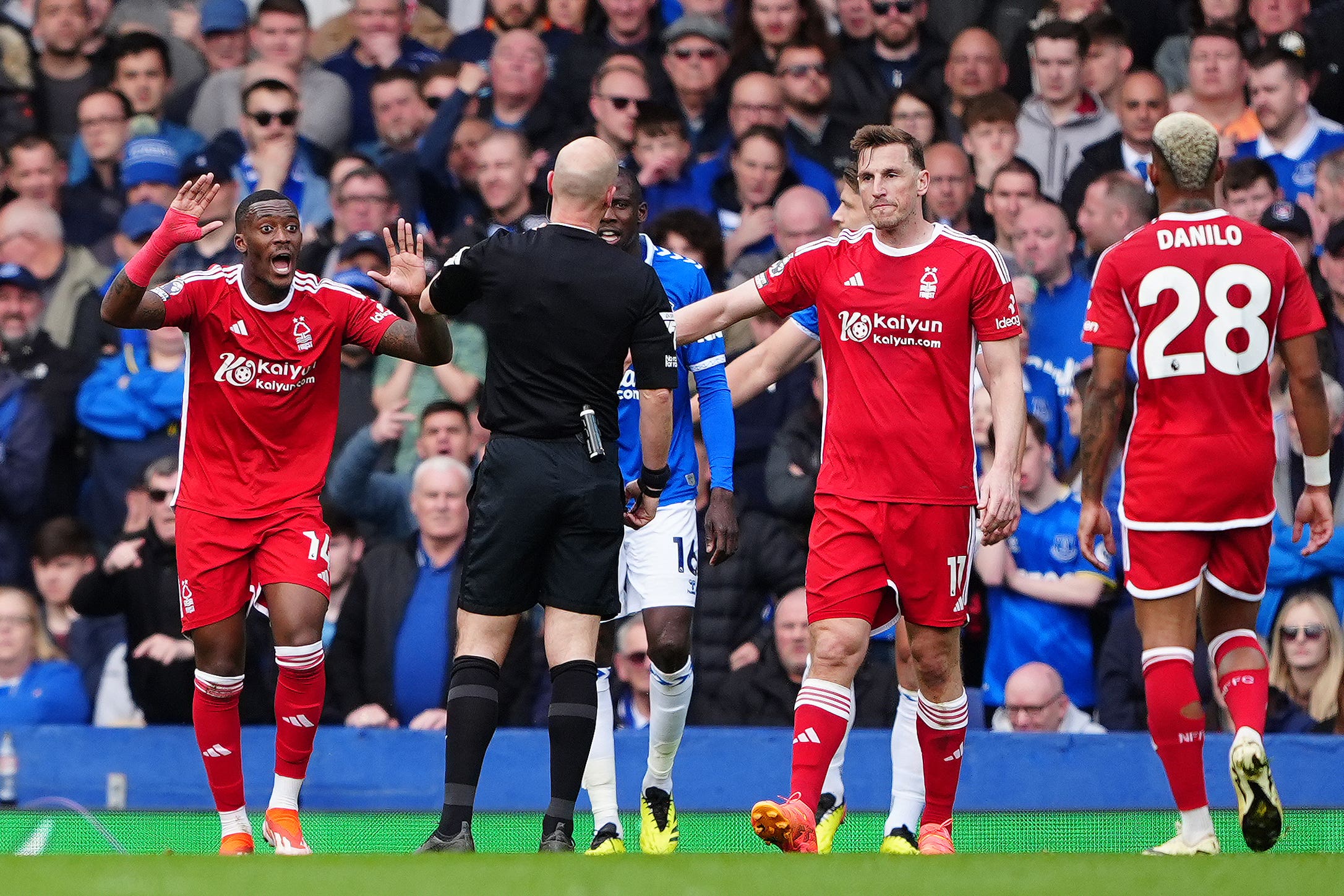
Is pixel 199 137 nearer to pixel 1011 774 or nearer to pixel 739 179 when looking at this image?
pixel 739 179

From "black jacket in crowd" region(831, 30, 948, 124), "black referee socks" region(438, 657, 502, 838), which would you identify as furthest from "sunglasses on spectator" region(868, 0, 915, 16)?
"black referee socks" region(438, 657, 502, 838)

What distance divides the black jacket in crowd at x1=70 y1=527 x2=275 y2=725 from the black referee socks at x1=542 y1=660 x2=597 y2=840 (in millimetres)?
4251

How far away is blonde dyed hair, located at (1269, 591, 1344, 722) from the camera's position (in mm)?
9703

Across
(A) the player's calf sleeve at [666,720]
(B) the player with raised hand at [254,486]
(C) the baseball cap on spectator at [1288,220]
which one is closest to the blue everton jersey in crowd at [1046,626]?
(C) the baseball cap on spectator at [1288,220]

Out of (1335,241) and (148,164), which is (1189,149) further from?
(148,164)

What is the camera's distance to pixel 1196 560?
685cm

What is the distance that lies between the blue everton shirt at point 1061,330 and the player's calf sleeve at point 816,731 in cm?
457

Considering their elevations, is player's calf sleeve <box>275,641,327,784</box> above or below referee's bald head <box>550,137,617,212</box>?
below

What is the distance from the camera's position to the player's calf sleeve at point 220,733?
7418mm

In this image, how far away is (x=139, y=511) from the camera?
10.9 m

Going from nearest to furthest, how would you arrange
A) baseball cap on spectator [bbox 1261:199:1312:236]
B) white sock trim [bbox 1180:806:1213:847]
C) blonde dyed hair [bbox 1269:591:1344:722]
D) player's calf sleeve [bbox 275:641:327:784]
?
white sock trim [bbox 1180:806:1213:847] < player's calf sleeve [bbox 275:641:327:784] < blonde dyed hair [bbox 1269:591:1344:722] < baseball cap on spectator [bbox 1261:199:1312:236]

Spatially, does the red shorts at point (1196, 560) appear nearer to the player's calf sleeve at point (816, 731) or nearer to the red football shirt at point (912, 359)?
the red football shirt at point (912, 359)

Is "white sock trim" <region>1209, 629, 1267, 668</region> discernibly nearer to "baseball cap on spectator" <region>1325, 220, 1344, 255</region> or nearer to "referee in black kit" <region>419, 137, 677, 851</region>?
"referee in black kit" <region>419, 137, 677, 851</region>

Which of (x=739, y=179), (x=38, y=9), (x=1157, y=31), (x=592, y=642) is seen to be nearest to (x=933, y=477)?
(x=592, y=642)
